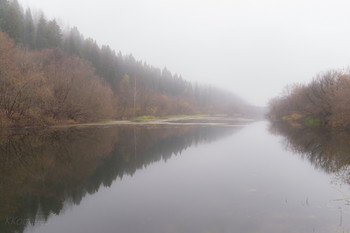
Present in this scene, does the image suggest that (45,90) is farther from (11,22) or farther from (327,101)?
(327,101)

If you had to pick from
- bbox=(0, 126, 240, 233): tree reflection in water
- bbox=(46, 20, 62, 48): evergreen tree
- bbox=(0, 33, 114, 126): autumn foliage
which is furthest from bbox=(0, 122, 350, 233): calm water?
bbox=(46, 20, 62, 48): evergreen tree

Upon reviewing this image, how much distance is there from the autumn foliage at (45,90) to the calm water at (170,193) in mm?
17300

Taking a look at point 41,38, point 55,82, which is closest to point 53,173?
point 55,82

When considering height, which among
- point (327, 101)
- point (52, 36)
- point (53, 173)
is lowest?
point (53, 173)

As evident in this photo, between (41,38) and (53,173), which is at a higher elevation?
(41,38)

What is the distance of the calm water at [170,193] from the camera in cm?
607

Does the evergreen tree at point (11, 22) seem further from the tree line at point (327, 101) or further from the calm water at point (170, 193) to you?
the tree line at point (327, 101)

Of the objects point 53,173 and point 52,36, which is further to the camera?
point 52,36

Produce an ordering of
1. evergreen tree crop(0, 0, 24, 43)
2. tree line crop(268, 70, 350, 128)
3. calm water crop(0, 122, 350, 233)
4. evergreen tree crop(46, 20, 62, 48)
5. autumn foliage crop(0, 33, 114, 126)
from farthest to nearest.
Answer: evergreen tree crop(46, 20, 62, 48) < evergreen tree crop(0, 0, 24, 43) < tree line crop(268, 70, 350, 128) < autumn foliage crop(0, 33, 114, 126) < calm water crop(0, 122, 350, 233)

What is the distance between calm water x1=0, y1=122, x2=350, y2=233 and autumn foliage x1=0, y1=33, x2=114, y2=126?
17.3 m

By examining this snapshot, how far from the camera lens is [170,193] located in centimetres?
853

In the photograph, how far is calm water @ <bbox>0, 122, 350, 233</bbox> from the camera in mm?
6066

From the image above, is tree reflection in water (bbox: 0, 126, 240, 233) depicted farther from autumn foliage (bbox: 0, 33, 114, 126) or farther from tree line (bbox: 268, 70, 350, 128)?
tree line (bbox: 268, 70, 350, 128)

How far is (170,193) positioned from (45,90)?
30432 mm
